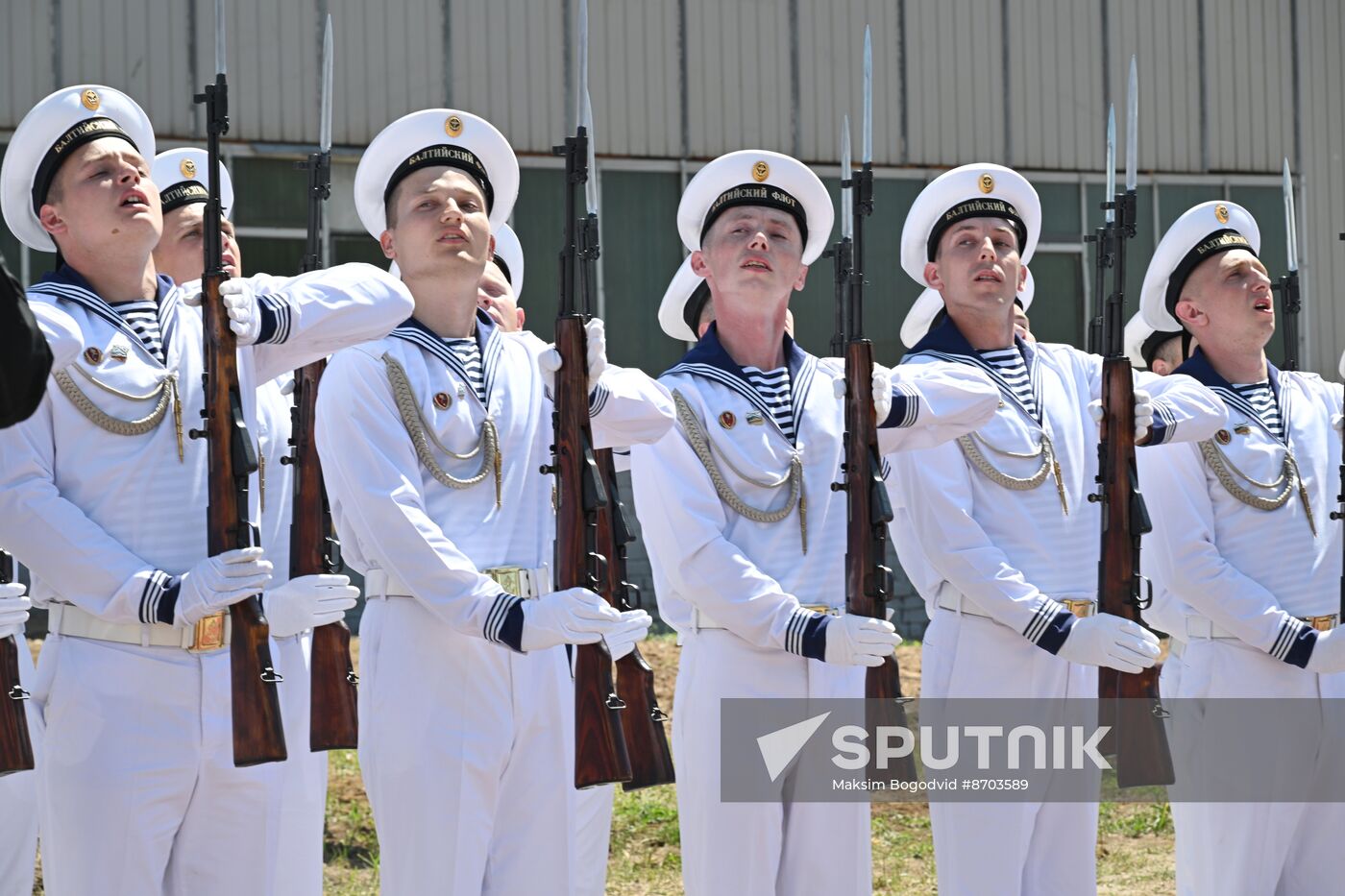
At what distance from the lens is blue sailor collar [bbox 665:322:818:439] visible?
19.1ft

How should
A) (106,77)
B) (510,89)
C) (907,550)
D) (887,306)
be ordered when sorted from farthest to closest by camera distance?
1. (887,306)
2. (510,89)
3. (106,77)
4. (907,550)

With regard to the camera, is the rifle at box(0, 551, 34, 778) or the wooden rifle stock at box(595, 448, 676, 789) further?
the wooden rifle stock at box(595, 448, 676, 789)

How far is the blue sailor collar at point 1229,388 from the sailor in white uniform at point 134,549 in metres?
3.21

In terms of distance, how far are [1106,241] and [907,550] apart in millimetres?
1270

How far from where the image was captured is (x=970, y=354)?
6.23 m

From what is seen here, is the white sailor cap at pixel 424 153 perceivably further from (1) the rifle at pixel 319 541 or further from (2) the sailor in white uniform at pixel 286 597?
(2) the sailor in white uniform at pixel 286 597

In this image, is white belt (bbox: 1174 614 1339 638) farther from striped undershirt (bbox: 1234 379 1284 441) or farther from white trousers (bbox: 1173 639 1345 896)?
striped undershirt (bbox: 1234 379 1284 441)

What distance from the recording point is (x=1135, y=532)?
594cm

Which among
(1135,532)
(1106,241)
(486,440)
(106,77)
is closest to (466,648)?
(486,440)

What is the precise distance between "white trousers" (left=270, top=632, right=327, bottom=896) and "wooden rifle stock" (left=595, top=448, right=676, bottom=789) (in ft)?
3.00

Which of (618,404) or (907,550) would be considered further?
(907,550)

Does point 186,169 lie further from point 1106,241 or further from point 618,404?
point 1106,241

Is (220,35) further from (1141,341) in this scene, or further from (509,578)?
(1141,341)

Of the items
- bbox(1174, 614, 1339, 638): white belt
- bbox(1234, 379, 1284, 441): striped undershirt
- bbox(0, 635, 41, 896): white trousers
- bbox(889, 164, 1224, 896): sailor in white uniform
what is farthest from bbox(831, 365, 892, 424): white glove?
bbox(0, 635, 41, 896): white trousers
